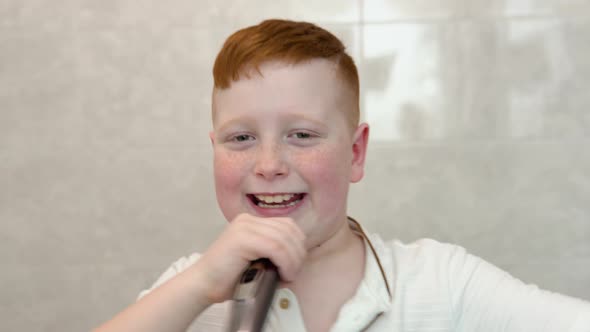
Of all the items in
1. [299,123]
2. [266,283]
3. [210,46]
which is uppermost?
[210,46]

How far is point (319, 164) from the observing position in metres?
0.72

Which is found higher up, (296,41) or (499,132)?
(296,41)

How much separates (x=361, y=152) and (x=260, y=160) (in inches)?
7.7

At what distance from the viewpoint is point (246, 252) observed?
0.60 meters

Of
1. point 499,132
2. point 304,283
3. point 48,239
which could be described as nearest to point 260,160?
point 304,283

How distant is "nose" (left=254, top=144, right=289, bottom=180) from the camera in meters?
0.69

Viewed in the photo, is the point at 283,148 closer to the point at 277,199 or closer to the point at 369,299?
the point at 277,199

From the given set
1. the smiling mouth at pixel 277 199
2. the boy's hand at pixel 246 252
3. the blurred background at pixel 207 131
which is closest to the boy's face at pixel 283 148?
the smiling mouth at pixel 277 199

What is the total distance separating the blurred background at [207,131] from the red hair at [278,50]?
0.49 metres

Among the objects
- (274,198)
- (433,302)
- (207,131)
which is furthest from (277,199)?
(207,131)

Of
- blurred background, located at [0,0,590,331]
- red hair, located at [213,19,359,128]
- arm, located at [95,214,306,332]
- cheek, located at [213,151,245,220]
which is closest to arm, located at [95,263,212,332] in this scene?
arm, located at [95,214,306,332]

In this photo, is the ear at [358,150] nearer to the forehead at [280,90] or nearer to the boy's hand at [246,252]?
the forehead at [280,90]

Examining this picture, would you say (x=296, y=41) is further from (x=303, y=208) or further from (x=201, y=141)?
(x=201, y=141)

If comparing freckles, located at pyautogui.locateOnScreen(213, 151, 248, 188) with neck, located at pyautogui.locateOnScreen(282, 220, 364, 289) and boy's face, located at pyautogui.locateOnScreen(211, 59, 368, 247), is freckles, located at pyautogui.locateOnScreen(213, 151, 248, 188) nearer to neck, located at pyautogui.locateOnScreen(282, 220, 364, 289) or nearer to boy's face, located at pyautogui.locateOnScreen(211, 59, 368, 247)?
boy's face, located at pyautogui.locateOnScreen(211, 59, 368, 247)
